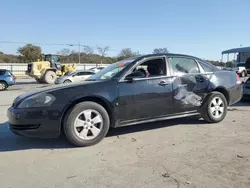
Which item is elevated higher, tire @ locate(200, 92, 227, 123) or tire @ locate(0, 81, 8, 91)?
tire @ locate(200, 92, 227, 123)

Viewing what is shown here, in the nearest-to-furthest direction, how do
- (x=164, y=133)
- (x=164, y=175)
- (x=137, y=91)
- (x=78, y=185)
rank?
(x=78, y=185) < (x=164, y=175) < (x=137, y=91) < (x=164, y=133)

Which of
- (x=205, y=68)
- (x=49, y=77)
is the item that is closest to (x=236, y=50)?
(x=49, y=77)

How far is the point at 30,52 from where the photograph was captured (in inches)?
2552

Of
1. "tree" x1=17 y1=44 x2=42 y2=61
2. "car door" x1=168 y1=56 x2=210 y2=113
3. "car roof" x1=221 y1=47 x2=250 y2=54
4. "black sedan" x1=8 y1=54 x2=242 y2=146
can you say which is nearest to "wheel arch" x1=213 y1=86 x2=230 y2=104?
"black sedan" x1=8 y1=54 x2=242 y2=146

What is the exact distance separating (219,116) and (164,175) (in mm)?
3336

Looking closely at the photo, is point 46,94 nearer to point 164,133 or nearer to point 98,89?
point 98,89

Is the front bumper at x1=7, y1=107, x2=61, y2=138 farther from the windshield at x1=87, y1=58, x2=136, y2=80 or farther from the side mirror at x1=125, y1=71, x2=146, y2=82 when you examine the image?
the side mirror at x1=125, y1=71, x2=146, y2=82

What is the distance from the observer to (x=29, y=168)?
152 inches

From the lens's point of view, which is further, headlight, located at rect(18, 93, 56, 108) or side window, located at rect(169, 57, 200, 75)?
side window, located at rect(169, 57, 200, 75)

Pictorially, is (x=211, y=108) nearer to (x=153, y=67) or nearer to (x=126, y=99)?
(x=153, y=67)

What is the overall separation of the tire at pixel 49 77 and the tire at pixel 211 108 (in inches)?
861

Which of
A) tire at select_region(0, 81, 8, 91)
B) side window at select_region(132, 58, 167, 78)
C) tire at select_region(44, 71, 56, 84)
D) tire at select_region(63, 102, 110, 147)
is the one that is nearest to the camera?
tire at select_region(63, 102, 110, 147)

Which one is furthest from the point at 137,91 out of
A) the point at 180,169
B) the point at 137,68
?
the point at 180,169

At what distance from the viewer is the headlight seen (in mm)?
4602
